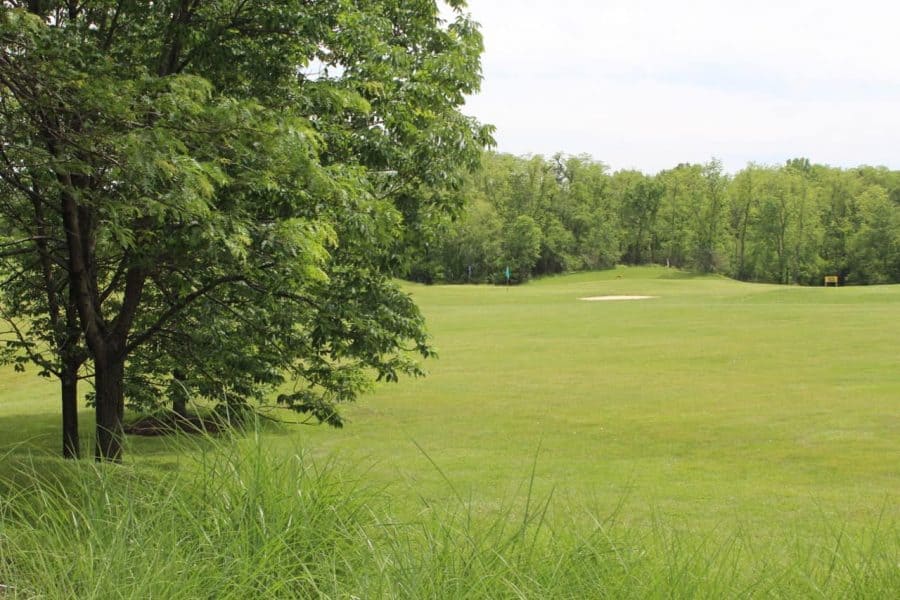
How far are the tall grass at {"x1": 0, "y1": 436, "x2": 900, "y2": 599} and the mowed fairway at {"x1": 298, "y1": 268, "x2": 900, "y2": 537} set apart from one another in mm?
422

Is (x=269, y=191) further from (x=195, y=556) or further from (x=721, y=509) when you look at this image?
(x=721, y=509)

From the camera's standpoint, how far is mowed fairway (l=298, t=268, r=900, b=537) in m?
10.1

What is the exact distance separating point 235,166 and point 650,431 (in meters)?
9.01

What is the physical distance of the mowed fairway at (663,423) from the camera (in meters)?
10.1

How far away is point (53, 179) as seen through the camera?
9453 millimetres

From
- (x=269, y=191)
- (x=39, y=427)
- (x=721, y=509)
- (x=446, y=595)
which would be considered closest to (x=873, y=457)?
(x=721, y=509)

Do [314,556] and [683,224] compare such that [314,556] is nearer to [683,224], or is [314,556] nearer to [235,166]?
[235,166]

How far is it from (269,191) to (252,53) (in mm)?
2278

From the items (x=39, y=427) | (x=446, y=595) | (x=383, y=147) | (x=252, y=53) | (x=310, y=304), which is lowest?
(x=39, y=427)

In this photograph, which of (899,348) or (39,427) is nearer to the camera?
(39,427)

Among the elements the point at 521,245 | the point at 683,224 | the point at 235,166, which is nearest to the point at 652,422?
the point at 235,166

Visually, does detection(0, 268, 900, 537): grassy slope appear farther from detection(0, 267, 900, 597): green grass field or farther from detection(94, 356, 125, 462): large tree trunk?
detection(94, 356, 125, 462): large tree trunk

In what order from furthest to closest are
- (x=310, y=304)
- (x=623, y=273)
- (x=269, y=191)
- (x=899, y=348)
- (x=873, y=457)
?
(x=623, y=273), (x=899, y=348), (x=873, y=457), (x=310, y=304), (x=269, y=191)

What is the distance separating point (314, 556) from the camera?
14.0 ft
